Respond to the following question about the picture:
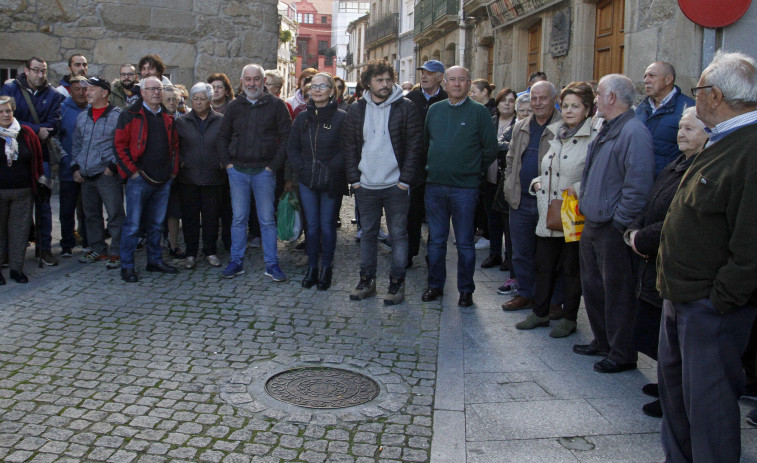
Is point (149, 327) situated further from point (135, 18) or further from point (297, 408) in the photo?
point (135, 18)

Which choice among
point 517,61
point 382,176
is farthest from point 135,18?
point 517,61

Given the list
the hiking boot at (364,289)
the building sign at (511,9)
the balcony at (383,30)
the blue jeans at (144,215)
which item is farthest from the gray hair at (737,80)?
the balcony at (383,30)

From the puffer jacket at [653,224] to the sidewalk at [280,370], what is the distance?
2.21ft

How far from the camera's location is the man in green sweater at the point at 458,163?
20.2 feet

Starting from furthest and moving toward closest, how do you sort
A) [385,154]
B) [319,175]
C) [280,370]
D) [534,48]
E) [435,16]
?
[435,16] → [534,48] → [319,175] → [385,154] → [280,370]

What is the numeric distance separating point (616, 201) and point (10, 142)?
5196mm

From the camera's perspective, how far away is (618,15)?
A: 11.4m

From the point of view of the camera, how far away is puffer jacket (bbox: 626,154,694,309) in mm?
3912

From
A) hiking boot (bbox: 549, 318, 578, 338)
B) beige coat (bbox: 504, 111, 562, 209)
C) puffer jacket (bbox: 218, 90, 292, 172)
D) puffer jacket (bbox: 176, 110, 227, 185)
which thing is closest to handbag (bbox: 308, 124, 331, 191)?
puffer jacket (bbox: 218, 90, 292, 172)

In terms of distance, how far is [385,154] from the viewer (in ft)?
20.7

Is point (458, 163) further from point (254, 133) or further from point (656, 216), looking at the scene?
point (656, 216)

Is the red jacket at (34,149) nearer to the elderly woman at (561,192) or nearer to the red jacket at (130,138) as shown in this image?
the red jacket at (130,138)

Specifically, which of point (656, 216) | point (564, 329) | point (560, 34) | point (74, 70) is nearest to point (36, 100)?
point (74, 70)

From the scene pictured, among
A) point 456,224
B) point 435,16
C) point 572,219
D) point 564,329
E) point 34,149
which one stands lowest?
point 564,329
